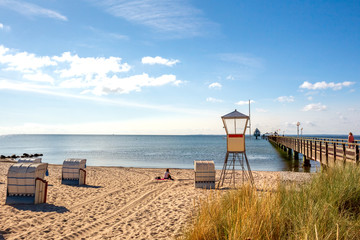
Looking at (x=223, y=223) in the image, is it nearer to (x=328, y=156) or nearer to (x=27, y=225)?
(x=27, y=225)

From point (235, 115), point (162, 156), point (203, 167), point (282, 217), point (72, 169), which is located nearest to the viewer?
point (282, 217)

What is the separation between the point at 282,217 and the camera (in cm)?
433

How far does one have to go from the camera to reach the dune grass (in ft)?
12.2

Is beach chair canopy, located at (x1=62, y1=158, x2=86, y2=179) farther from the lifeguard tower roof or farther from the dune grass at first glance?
the dune grass

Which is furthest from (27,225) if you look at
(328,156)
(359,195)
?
(328,156)

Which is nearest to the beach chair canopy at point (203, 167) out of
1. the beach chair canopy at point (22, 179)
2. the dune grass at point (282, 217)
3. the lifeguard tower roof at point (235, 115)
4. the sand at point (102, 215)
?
the sand at point (102, 215)

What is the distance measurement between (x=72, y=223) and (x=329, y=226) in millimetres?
5966

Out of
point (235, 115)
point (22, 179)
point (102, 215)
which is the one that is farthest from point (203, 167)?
point (22, 179)

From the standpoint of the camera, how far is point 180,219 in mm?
7156

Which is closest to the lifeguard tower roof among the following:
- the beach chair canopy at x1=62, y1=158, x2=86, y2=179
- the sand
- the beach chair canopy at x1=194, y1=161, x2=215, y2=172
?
the beach chair canopy at x1=194, y1=161, x2=215, y2=172

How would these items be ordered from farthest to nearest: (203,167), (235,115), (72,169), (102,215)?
(72,169) → (203,167) → (235,115) → (102,215)

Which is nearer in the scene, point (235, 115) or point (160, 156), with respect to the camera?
point (235, 115)

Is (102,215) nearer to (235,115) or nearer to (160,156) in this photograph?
(235,115)

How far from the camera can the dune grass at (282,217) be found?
12.2ft
